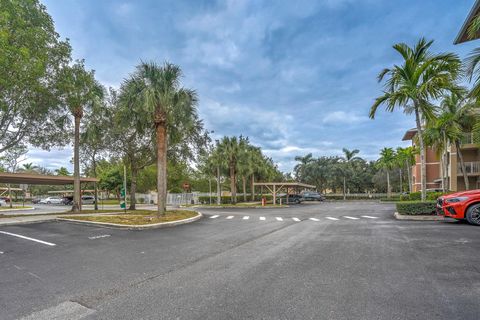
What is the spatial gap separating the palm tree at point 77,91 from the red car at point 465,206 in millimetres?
20417

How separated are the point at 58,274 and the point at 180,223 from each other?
8268 millimetres

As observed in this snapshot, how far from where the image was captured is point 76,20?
1338cm

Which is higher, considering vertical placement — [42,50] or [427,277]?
[42,50]

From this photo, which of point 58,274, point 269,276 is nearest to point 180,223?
point 58,274

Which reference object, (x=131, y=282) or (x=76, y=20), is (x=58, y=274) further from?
(x=76, y=20)

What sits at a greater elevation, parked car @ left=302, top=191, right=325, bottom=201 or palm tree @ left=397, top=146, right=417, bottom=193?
palm tree @ left=397, top=146, right=417, bottom=193

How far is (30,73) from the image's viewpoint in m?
13.9

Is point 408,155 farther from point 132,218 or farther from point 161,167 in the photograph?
point 132,218

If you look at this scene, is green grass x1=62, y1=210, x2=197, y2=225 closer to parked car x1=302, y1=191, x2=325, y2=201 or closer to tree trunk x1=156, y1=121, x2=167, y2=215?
tree trunk x1=156, y1=121, x2=167, y2=215

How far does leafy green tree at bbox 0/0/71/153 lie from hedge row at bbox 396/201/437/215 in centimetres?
1947

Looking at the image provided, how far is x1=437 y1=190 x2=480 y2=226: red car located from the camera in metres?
9.95

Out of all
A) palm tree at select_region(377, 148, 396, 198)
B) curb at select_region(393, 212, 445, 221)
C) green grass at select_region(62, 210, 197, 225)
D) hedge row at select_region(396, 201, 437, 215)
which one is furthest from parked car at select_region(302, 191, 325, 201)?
green grass at select_region(62, 210, 197, 225)

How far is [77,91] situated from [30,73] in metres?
3.98

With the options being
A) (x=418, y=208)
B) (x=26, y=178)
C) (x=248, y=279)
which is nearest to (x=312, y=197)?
(x=418, y=208)
